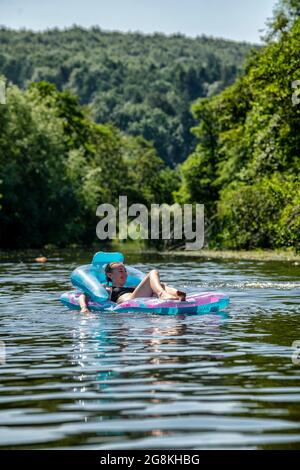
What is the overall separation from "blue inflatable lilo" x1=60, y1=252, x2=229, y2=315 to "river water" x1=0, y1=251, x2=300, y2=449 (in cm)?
20

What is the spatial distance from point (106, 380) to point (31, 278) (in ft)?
61.4

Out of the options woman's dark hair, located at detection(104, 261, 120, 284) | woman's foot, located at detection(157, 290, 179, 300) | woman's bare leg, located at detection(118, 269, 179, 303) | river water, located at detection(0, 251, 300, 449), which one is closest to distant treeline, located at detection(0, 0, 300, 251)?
woman's dark hair, located at detection(104, 261, 120, 284)

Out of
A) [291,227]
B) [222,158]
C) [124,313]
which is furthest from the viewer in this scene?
[222,158]

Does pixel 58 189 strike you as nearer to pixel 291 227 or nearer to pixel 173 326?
pixel 291 227

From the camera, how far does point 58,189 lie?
59906 millimetres

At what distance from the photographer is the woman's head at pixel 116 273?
1758cm

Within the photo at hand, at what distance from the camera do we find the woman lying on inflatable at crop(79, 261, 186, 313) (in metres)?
16.7

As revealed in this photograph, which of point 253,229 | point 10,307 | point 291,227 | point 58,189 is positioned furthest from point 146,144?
point 10,307

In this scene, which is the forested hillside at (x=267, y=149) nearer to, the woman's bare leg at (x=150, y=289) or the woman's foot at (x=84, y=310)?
the woman's bare leg at (x=150, y=289)

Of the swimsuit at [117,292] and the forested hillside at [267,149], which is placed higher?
the forested hillside at [267,149]

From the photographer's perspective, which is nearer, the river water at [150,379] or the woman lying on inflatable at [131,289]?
the river water at [150,379]

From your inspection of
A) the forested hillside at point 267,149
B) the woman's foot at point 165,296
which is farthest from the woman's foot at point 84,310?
the forested hillside at point 267,149

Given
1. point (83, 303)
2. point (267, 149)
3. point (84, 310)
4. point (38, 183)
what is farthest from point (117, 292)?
point (38, 183)

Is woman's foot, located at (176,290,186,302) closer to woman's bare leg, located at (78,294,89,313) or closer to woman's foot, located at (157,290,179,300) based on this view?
woman's foot, located at (157,290,179,300)
